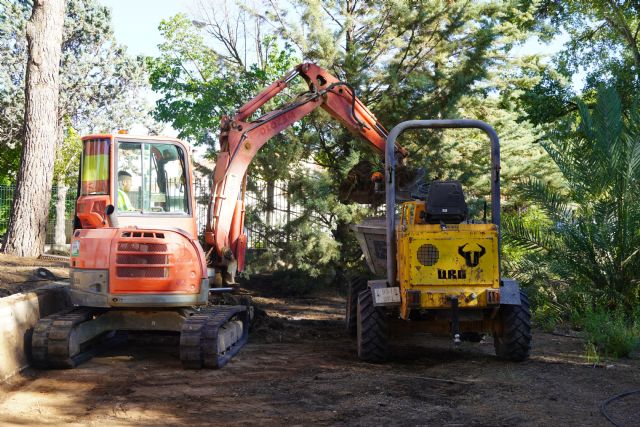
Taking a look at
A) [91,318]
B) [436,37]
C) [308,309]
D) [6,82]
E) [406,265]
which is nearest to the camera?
[406,265]

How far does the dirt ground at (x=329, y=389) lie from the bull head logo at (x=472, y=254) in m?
1.17

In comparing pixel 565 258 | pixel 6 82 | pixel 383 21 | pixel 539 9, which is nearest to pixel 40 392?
pixel 565 258

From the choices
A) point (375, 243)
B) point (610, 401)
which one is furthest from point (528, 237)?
point (610, 401)

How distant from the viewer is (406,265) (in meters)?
8.26

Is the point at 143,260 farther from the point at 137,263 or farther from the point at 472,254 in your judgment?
the point at 472,254

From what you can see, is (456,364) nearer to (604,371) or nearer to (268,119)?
(604,371)

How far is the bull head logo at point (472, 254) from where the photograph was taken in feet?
27.0

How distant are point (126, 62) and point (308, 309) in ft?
86.4

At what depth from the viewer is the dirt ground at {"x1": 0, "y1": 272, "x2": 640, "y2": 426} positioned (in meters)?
6.33

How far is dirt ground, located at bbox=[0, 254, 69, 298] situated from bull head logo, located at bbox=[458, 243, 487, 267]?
646cm

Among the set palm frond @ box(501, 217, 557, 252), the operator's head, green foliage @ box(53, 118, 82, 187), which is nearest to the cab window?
the operator's head

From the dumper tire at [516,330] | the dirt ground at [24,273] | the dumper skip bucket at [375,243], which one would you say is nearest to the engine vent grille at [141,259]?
the dumper skip bucket at [375,243]

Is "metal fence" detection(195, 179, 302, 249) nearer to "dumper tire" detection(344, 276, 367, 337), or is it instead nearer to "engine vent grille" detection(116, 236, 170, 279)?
"dumper tire" detection(344, 276, 367, 337)

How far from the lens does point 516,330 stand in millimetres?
8625
